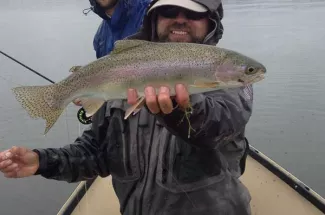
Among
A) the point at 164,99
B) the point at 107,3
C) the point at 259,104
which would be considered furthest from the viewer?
the point at 259,104

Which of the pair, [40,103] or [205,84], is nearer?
[205,84]

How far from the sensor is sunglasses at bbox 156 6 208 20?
3016 mm

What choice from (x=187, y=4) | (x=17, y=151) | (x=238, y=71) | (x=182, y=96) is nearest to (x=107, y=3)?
(x=187, y=4)

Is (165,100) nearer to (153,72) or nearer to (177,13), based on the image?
(153,72)

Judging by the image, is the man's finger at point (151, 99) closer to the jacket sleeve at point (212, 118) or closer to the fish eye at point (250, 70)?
the jacket sleeve at point (212, 118)

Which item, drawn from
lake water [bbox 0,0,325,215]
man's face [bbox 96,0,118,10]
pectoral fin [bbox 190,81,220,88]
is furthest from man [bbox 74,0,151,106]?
lake water [bbox 0,0,325,215]

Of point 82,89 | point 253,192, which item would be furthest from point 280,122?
point 82,89

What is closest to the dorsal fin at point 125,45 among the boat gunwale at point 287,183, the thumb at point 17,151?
the thumb at point 17,151

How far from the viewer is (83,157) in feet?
10.7

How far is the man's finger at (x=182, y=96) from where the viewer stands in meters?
2.18

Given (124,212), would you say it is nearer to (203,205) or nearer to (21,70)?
(203,205)

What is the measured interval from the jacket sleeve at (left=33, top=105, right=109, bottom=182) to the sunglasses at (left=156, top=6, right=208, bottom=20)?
2.85 ft

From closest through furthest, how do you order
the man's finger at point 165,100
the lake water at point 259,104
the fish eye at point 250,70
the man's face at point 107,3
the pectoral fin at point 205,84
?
the man's finger at point 165,100, the pectoral fin at point 205,84, the fish eye at point 250,70, the man's face at point 107,3, the lake water at point 259,104

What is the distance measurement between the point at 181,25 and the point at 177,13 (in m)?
0.09
